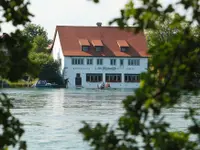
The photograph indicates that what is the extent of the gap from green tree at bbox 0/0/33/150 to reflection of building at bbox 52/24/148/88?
81435mm

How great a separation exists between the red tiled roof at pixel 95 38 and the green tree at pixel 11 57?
81.5 metres

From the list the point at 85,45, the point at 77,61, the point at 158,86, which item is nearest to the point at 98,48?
the point at 85,45

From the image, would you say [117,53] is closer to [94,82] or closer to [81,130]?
[94,82]

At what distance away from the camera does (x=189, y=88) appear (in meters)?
3.42

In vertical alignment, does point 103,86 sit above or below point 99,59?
below

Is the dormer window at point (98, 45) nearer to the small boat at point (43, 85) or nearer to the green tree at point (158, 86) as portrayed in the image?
the small boat at point (43, 85)

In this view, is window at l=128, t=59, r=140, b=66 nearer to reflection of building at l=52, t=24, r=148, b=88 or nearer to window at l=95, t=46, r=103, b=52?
reflection of building at l=52, t=24, r=148, b=88

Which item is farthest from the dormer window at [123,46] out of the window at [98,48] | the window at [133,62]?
the window at [98,48]

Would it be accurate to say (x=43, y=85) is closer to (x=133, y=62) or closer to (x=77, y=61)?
(x=77, y=61)

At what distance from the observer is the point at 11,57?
12.6ft

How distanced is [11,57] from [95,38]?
277ft

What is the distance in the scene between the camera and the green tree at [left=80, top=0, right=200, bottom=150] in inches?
128

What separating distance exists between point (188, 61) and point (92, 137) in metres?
0.67

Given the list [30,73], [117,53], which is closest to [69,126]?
[30,73]
